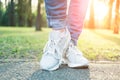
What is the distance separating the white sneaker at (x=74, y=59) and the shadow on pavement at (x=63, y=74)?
0.15ft

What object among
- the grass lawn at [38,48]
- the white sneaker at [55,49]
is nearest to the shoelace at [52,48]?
the white sneaker at [55,49]

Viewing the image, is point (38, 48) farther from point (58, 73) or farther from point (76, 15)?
point (58, 73)

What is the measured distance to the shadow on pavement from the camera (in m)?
1.38

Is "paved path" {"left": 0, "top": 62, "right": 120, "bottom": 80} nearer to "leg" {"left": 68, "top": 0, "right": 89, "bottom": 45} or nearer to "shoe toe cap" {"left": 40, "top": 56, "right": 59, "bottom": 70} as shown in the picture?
"shoe toe cap" {"left": 40, "top": 56, "right": 59, "bottom": 70}

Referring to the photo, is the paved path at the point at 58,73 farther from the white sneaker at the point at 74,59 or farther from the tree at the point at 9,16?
the tree at the point at 9,16

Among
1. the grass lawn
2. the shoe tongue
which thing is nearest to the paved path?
the shoe tongue

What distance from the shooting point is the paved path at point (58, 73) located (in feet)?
4.56

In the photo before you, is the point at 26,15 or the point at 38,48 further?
the point at 26,15

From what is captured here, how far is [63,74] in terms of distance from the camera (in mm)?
1456

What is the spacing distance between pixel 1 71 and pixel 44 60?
0.24 m

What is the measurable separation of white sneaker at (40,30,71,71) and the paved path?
4 centimetres

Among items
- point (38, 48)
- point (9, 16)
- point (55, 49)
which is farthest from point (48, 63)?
point (9, 16)

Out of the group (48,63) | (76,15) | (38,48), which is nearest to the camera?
(48,63)

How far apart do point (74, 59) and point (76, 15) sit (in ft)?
0.85
